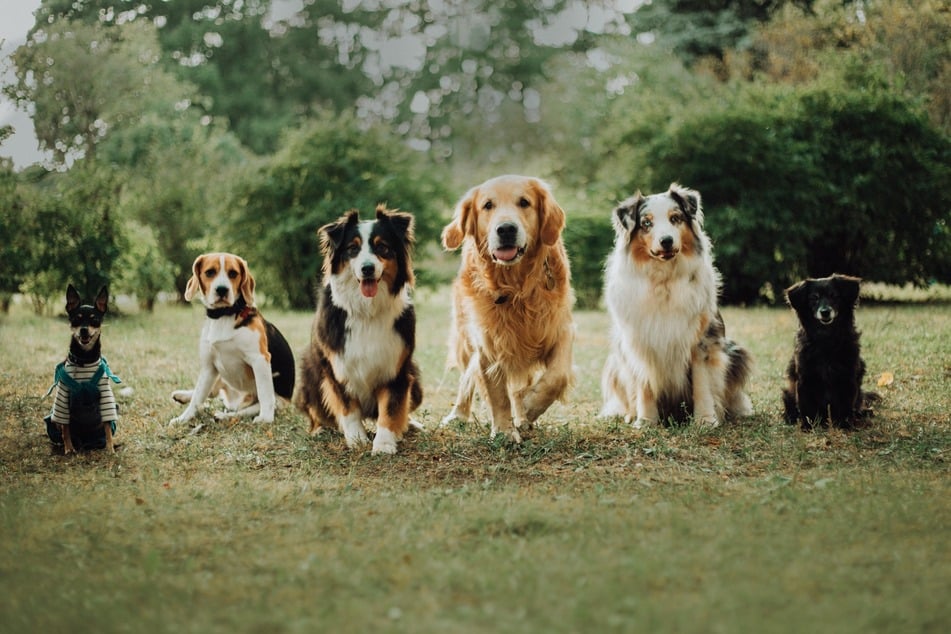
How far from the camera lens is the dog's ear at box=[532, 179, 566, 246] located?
548 centimetres

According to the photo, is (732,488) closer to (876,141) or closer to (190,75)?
(876,141)

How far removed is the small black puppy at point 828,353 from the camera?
5.50 m

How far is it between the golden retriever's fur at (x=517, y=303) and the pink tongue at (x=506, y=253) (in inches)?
2.4

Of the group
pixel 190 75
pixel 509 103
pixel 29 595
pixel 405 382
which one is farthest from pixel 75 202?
pixel 509 103

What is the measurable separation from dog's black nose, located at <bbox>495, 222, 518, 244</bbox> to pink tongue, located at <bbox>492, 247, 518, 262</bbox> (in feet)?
0.23

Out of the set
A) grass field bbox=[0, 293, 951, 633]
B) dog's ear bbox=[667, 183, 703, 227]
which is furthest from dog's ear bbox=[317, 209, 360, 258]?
dog's ear bbox=[667, 183, 703, 227]

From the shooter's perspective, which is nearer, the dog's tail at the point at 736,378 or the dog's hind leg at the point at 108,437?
the dog's hind leg at the point at 108,437

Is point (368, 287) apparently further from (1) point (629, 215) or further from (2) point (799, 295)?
(2) point (799, 295)

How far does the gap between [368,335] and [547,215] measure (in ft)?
4.34

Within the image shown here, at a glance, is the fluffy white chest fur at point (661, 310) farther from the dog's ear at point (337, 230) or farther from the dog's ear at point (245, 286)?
the dog's ear at point (245, 286)

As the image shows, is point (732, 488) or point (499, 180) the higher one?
point (499, 180)

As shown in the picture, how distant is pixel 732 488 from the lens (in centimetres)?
432

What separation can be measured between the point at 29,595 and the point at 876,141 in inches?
537

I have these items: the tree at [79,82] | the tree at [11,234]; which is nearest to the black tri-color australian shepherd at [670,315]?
the tree at [79,82]
